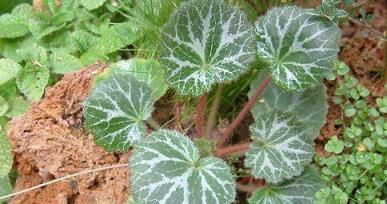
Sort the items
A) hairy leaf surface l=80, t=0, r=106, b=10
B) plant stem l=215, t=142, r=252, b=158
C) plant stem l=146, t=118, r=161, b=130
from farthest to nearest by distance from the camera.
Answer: hairy leaf surface l=80, t=0, r=106, b=10 < plant stem l=146, t=118, r=161, b=130 < plant stem l=215, t=142, r=252, b=158

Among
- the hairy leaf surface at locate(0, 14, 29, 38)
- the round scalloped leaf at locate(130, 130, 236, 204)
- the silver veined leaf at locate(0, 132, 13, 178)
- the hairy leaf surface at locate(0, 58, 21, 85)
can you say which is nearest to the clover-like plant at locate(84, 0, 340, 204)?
the round scalloped leaf at locate(130, 130, 236, 204)

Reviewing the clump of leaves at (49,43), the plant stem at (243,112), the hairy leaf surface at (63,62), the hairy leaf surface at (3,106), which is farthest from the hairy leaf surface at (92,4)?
the plant stem at (243,112)

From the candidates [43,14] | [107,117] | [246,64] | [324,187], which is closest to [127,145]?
[107,117]

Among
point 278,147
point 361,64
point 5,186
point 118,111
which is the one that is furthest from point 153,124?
point 361,64

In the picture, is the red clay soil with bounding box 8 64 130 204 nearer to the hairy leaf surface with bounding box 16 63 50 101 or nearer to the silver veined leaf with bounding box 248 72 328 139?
the hairy leaf surface with bounding box 16 63 50 101

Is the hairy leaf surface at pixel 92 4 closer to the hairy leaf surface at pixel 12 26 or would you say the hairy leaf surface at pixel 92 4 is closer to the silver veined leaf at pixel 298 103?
the hairy leaf surface at pixel 12 26
